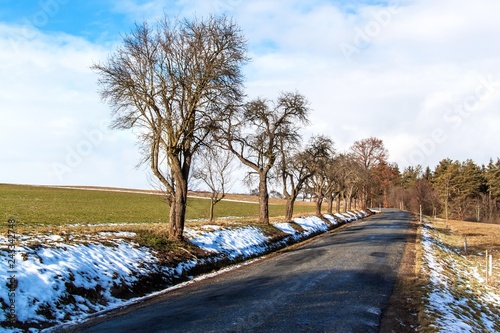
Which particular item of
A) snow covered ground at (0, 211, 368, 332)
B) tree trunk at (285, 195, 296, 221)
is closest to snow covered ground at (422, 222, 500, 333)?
snow covered ground at (0, 211, 368, 332)

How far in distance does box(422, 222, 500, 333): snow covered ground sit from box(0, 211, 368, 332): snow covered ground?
24.4 ft

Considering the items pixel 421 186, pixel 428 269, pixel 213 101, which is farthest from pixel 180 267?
pixel 421 186

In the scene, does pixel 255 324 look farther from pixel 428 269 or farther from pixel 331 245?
pixel 331 245

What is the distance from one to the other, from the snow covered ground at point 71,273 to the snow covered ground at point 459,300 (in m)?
7.43

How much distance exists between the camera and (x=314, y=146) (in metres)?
35.0

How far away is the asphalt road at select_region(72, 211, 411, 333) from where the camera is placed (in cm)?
720

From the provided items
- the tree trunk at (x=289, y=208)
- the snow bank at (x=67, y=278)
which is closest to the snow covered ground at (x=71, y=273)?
the snow bank at (x=67, y=278)

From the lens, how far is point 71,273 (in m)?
9.33

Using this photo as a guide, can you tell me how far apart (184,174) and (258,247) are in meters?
5.65

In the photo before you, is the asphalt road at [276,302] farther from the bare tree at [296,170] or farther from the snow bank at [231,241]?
the bare tree at [296,170]

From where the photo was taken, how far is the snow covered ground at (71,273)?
7711 millimetres

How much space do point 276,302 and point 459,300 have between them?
214 inches

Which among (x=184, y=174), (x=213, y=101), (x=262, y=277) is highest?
(x=213, y=101)

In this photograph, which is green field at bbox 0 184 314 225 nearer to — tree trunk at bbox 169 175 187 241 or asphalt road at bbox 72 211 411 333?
tree trunk at bbox 169 175 187 241
